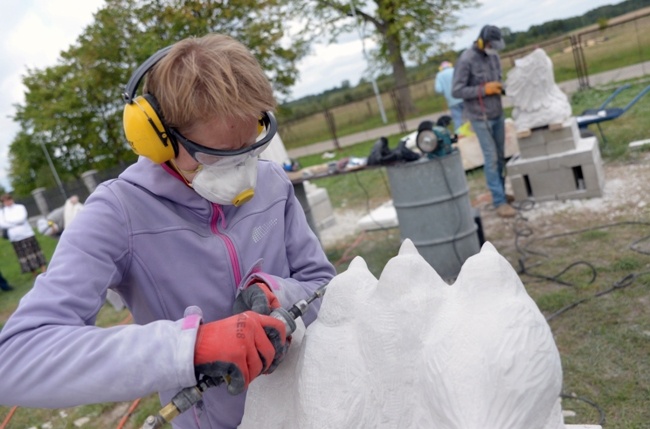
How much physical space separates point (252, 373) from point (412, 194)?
11.5 ft

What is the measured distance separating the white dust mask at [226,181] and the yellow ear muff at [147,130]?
3.9 inches

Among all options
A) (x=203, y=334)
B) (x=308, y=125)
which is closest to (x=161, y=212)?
(x=203, y=334)

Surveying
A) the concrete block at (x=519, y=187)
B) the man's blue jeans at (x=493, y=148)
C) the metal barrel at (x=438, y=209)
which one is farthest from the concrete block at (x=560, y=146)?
the metal barrel at (x=438, y=209)

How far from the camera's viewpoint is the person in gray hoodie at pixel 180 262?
104cm

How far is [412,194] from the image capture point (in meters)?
4.49

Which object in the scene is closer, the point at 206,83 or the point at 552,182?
the point at 206,83

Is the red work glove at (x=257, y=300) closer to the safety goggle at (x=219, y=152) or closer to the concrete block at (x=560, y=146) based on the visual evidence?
the safety goggle at (x=219, y=152)

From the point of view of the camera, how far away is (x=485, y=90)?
546 cm

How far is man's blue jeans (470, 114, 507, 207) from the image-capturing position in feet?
18.7

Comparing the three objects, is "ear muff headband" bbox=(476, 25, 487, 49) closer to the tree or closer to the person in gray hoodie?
the person in gray hoodie

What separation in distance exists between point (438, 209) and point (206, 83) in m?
3.44

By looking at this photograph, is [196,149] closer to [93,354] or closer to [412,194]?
[93,354]

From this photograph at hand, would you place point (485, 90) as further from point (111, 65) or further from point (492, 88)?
point (111, 65)

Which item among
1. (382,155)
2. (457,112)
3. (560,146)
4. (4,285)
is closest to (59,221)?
(4,285)
